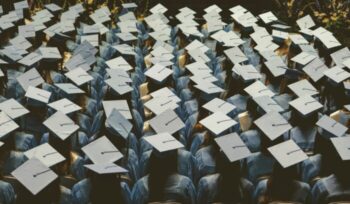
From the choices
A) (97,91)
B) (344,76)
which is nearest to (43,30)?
(97,91)

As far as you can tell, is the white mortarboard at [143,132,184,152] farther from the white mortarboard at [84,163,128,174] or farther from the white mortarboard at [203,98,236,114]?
the white mortarboard at [203,98,236,114]

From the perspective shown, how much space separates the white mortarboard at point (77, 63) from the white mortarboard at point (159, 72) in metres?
0.69

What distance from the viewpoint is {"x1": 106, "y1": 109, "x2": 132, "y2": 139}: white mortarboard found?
384 centimetres

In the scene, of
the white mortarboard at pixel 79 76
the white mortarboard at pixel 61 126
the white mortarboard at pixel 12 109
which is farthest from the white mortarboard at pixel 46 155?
the white mortarboard at pixel 79 76

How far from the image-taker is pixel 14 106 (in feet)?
13.8

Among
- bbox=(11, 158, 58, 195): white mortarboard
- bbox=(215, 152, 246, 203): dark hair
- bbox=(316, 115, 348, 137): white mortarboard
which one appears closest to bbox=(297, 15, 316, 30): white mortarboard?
bbox=(316, 115, 348, 137): white mortarboard

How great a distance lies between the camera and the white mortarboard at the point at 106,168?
3.27m

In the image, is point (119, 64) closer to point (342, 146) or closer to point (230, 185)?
point (230, 185)

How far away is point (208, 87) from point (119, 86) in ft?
2.87

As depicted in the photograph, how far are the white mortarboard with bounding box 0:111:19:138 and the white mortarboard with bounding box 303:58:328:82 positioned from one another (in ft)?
9.64

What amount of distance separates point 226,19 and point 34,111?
4.18 meters

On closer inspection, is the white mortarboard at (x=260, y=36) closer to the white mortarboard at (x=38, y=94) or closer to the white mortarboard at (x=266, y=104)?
the white mortarboard at (x=266, y=104)

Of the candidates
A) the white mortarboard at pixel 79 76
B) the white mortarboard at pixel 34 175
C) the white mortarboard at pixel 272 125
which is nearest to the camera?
the white mortarboard at pixel 34 175

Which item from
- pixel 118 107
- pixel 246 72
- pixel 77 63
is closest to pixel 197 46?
pixel 246 72
